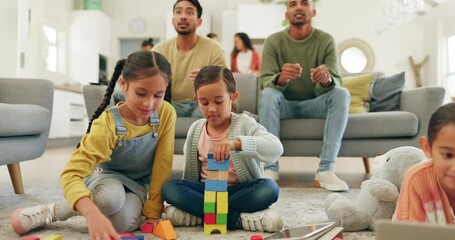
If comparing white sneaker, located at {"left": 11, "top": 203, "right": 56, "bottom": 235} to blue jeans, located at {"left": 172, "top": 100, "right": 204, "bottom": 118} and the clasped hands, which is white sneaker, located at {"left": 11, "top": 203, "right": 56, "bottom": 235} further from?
the clasped hands

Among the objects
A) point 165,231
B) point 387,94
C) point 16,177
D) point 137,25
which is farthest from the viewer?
point 137,25

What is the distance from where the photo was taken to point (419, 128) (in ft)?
8.08

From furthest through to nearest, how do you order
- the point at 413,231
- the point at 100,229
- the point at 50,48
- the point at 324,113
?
the point at 50,48
the point at 324,113
the point at 100,229
the point at 413,231

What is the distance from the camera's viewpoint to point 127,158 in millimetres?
1379

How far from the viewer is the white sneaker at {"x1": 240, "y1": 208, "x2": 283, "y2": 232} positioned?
1.32 metres

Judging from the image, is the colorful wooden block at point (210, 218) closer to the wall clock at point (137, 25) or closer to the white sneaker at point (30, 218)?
the white sneaker at point (30, 218)

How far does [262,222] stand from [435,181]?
55 centimetres

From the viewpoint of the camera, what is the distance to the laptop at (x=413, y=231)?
58cm

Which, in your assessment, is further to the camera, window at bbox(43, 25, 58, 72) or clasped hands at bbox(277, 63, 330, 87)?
window at bbox(43, 25, 58, 72)

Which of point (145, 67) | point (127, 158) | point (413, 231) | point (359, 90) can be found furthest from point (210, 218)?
point (359, 90)

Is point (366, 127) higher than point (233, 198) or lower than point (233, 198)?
higher

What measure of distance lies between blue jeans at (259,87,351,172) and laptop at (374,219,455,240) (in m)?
1.65

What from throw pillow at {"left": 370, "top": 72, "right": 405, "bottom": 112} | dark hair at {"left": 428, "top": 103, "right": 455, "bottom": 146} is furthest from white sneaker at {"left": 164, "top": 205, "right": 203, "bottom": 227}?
throw pillow at {"left": 370, "top": 72, "right": 405, "bottom": 112}

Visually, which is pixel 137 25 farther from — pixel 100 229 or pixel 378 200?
pixel 100 229
